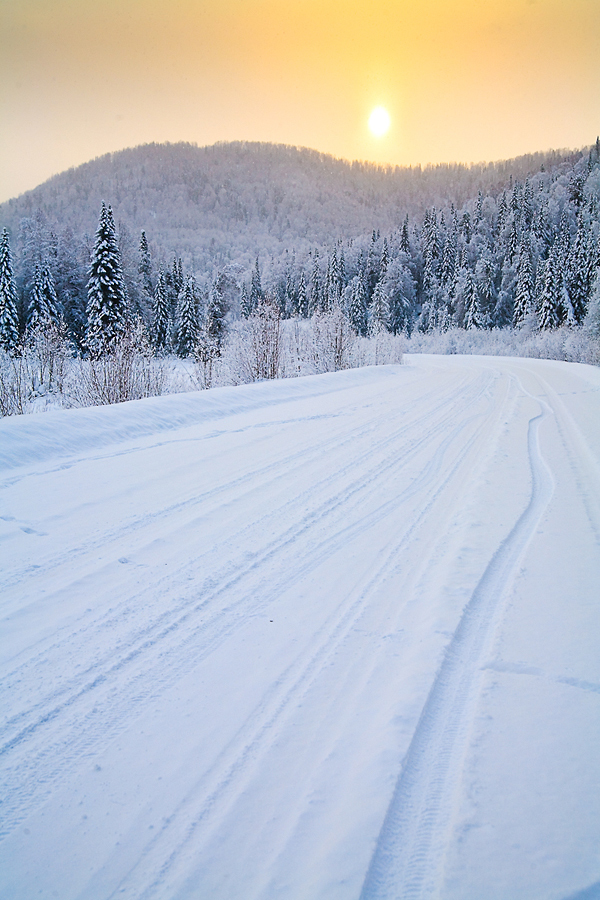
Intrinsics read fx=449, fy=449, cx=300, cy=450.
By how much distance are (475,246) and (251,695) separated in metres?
83.5

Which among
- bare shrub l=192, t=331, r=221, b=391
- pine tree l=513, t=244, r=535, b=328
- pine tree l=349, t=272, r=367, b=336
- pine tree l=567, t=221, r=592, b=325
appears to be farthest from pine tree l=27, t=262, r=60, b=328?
pine tree l=567, t=221, r=592, b=325

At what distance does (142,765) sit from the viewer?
1.67 metres

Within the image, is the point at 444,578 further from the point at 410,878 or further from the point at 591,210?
the point at 591,210

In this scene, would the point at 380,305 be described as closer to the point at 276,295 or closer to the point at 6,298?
the point at 276,295

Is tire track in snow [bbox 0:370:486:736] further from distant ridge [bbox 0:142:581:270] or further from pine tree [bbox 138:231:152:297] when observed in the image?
distant ridge [bbox 0:142:581:270]

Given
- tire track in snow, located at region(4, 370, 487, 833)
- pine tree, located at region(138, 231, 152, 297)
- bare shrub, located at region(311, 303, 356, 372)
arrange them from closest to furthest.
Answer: tire track in snow, located at region(4, 370, 487, 833) < bare shrub, located at region(311, 303, 356, 372) < pine tree, located at region(138, 231, 152, 297)

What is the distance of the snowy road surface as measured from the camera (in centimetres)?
138

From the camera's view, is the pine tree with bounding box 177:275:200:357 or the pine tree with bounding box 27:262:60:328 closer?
the pine tree with bounding box 27:262:60:328

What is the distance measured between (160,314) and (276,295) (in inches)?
1239

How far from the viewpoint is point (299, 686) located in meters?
2.04

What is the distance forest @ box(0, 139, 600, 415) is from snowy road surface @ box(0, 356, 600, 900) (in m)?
8.07

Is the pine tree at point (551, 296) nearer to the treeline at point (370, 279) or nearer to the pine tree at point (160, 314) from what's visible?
the treeline at point (370, 279)

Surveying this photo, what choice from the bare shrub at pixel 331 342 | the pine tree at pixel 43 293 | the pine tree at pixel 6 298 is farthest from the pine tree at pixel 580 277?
→ the pine tree at pixel 6 298

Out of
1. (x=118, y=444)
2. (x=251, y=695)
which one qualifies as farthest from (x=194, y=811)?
(x=118, y=444)
